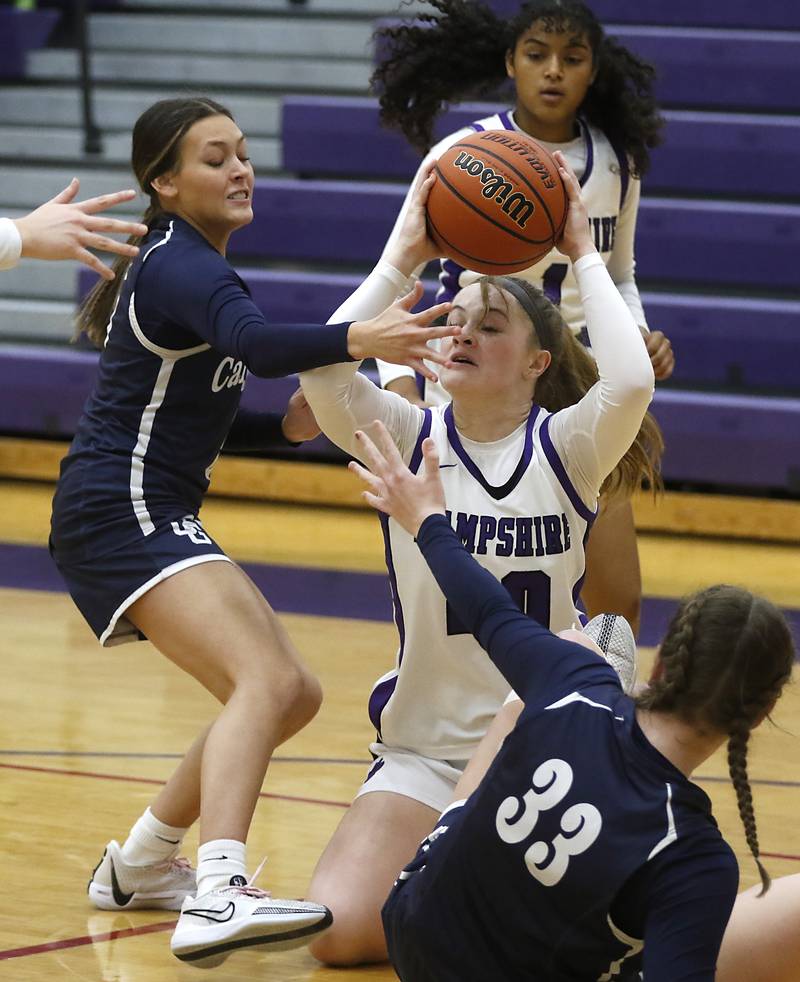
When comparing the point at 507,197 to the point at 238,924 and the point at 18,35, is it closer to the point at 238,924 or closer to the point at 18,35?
the point at 238,924

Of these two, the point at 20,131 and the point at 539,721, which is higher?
the point at 539,721

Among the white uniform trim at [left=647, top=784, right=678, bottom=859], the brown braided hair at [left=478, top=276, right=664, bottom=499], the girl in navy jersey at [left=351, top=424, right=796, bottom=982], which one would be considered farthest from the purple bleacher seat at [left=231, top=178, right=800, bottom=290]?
the white uniform trim at [left=647, top=784, right=678, bottom=859]

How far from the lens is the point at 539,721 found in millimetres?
2205

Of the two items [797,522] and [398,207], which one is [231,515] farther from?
[797,522]

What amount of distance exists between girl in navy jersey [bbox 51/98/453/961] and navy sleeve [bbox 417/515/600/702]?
1.91ft

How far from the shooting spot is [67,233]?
3.05 meters

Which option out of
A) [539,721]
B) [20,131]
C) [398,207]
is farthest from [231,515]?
[539,721]

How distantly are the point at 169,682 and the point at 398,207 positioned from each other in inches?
148

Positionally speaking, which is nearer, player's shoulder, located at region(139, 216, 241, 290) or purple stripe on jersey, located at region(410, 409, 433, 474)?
player's shoulder, located at region(139, 216, 241, 290)

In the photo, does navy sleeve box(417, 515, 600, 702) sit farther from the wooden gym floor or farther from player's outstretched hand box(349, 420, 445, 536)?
the wooden gym floor

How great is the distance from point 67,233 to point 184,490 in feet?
1.79

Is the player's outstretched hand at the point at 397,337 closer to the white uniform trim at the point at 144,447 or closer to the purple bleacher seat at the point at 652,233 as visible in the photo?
the white uniform trim at the point at 144,447

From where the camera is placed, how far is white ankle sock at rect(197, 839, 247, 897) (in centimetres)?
283

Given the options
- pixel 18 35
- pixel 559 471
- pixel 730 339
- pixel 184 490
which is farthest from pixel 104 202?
pixel 18 35
